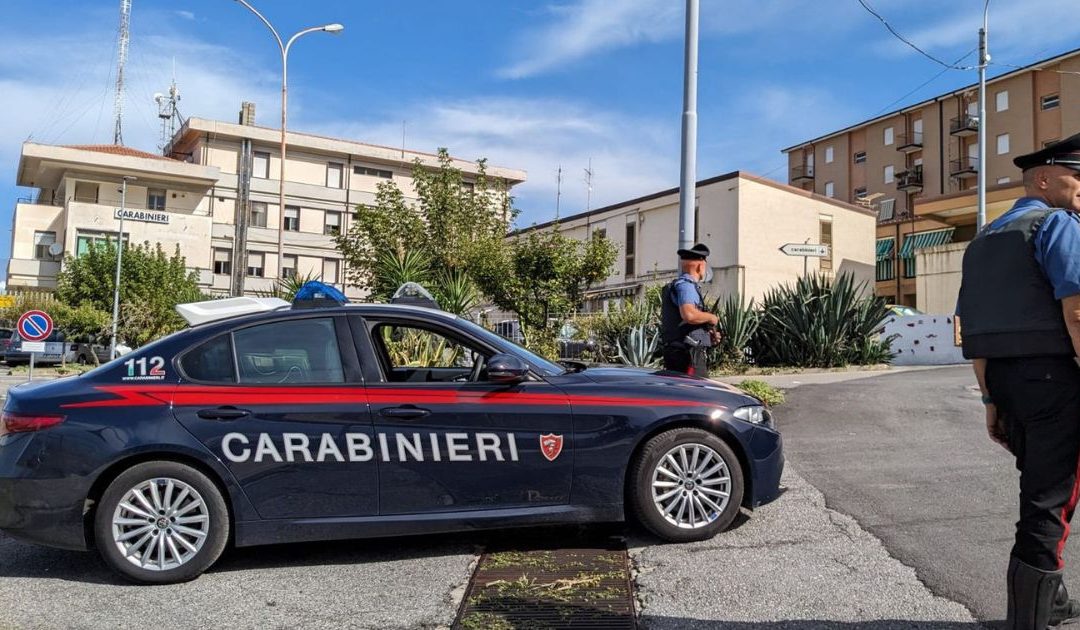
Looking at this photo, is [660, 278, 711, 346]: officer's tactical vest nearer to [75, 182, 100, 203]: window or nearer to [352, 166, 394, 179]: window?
[75, 182, 100, 203]: window

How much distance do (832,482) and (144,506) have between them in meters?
4.65

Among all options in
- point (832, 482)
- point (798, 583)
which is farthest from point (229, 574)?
point (832, 482)

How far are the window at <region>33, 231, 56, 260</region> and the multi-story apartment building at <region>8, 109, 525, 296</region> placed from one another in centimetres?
6

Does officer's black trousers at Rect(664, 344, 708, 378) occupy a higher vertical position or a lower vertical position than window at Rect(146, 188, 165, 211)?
lower

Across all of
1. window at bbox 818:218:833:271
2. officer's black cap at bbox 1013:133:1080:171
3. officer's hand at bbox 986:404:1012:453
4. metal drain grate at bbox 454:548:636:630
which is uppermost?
window at bbox 818:218:833:271

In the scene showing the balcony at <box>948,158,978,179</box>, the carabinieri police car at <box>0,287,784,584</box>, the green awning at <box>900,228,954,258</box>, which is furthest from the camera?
the balcony at <box>948,158,978,179</box>

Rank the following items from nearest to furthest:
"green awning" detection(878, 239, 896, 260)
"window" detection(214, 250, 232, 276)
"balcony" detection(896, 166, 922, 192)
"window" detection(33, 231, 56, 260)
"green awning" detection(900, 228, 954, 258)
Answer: "green awning" detection(900, 228, 954, 258) < "green awning" detection(878, 239, 896, 260) < "window" detection(33, 231, 56, 260) < "balcony" detection(896, 166, 922, 192) < "window" detection(214, 250, 232, 276)

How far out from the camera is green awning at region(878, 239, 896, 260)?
4438 cm

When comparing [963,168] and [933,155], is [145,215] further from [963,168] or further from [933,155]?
[963,168]

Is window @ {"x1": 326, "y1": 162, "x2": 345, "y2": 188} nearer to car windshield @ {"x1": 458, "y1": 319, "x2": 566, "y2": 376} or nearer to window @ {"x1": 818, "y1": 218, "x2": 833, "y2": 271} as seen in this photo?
window @ {"x1": 818, "y1": 218, "x2": 833, "y2": 271}

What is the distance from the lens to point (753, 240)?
2967 cm

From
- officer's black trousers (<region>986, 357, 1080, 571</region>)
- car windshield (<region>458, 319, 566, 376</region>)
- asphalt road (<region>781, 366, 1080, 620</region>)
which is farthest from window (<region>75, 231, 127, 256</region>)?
officer's black trousers (<region>986, 357, 1080, 571</region>)

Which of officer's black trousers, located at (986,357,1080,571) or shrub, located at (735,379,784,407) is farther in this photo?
shrub, located at (735,379,784,407)

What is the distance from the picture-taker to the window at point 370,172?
56812mm
